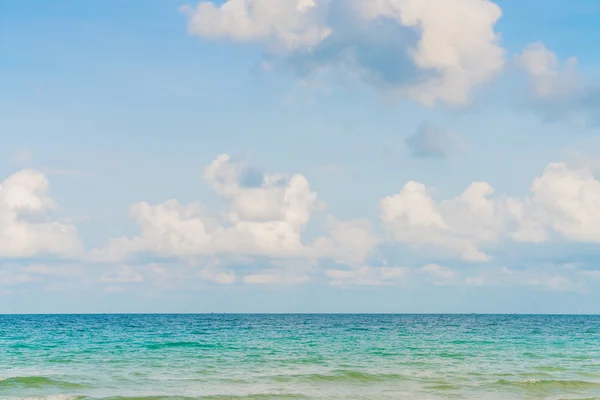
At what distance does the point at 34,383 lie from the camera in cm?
3266

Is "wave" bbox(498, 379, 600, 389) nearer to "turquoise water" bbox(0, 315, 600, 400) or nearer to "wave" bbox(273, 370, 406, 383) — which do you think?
"turquoise water" bbox(0, 315, 600, 400)

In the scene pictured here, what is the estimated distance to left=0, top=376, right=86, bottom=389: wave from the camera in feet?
105

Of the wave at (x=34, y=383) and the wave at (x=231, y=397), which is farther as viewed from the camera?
the wave at (x=34, y=383)

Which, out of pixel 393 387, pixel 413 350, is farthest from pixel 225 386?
pixel 413 350

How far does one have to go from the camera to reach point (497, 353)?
164 ft

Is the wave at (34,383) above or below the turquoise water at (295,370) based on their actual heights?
below

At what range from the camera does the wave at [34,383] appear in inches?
1255

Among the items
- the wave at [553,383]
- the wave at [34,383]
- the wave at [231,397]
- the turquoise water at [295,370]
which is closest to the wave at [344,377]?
the turquoise water at [295,370]

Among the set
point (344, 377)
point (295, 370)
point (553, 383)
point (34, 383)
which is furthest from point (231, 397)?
point (553, 383)

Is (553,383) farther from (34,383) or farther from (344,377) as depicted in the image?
(34,383)

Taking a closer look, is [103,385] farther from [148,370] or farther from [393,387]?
[393,387]

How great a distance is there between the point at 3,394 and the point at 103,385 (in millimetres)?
4684

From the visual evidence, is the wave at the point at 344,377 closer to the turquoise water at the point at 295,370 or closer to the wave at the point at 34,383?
the turquoise water at the point at 295,370

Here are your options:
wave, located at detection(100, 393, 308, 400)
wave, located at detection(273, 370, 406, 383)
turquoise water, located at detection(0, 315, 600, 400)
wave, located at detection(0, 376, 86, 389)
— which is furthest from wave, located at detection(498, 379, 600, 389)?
wave, located at detection(0, 376, 86, 389)
